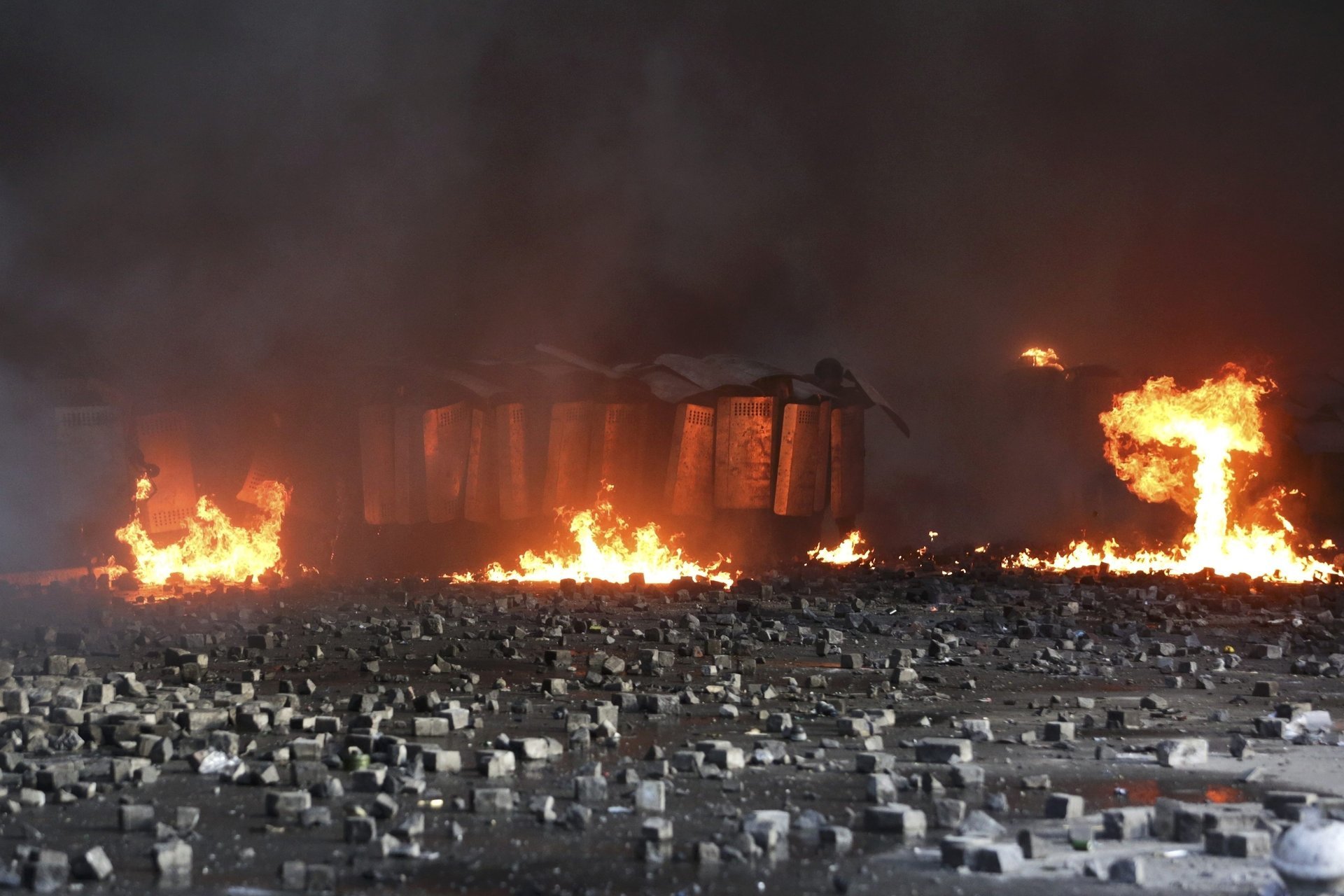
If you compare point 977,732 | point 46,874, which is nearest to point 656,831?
point 46,874

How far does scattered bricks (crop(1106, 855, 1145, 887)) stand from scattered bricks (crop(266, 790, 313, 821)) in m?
2.92

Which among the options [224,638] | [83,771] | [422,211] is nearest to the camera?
[83,771]

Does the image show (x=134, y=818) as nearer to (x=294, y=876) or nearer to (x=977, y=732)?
(x=294, y=876)

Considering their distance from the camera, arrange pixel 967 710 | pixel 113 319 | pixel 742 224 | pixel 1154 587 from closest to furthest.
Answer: pixel 967 710, pixel 1154 587, pixel 113 319, pixel 742 224

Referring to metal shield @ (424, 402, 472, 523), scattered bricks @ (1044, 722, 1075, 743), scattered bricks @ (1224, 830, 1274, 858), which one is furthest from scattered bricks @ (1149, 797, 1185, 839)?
metal shield @ (424, 402, 472, 523)

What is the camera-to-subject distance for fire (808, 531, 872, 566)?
17.6 m

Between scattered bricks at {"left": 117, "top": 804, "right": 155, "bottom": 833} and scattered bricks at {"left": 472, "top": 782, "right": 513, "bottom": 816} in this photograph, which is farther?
scattered bricks at {"left": 472, "top": 782, "right": 513, "bottom": 816}

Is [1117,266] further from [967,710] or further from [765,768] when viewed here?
[765,768]

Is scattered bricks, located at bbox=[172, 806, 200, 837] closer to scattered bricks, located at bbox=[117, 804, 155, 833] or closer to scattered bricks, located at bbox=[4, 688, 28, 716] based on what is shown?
scattered bricks, located at bbox=[117, 804, 155, 833]

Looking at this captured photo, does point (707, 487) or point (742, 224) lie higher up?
point (742, 224)

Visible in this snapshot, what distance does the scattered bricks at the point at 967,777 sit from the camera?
18.2 feet

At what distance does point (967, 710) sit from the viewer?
7.63 meters

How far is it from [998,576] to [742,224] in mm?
8602

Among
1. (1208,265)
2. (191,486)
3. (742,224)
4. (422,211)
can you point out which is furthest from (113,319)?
(1208,265)
